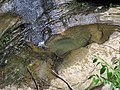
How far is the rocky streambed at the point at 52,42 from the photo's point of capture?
3.67m

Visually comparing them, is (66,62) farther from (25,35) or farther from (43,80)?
(25,35)

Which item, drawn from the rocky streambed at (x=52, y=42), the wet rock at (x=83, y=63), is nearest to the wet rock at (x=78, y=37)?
the rocky streambed at (x=52, y=42)

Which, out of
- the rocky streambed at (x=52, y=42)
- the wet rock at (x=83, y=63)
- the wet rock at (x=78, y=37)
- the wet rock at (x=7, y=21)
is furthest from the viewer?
the wet rock at (x=7, y=21)

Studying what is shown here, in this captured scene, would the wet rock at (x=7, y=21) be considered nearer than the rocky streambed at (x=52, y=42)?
No

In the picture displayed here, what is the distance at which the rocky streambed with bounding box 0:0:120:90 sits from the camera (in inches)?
145

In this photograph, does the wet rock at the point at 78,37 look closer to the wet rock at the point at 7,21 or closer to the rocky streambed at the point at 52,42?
the rocky streambed at the point at 52,42

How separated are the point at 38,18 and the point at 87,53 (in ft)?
5.38

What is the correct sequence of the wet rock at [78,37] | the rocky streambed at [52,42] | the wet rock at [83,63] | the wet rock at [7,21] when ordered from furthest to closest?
1. the wet rock at [7,21]
2. the wet rock at [78,37]
3. the rocky streambed at [52,42]
4. the wet rock at [83,63]

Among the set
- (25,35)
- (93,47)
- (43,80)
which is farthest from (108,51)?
(25,35)

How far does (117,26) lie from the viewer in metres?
4.61

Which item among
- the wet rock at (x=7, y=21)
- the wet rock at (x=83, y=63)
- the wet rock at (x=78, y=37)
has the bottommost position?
the wet rock at (x=78, y=37)

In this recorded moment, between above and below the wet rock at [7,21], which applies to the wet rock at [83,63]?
below

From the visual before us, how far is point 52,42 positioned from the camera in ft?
14.8

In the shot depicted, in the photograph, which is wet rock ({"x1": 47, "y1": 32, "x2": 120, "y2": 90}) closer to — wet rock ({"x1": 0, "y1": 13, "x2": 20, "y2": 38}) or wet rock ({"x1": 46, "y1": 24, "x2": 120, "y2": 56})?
wet rock ({"x1": 46, "y1": 24, "x2": 120, "y2": 56})
